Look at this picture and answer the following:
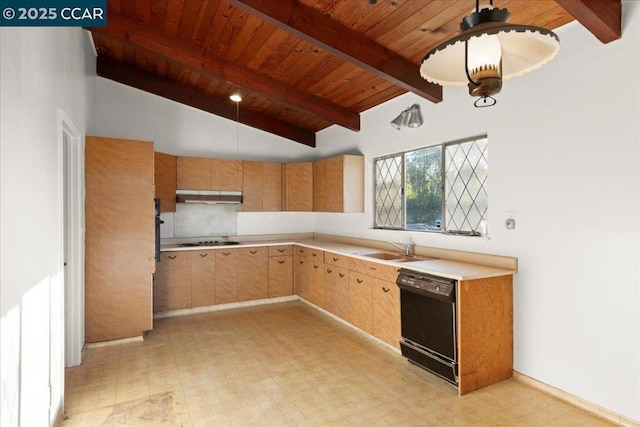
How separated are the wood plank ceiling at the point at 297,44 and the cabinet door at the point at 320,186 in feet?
2.57

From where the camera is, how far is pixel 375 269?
373 cm

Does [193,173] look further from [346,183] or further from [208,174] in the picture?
[346,183]

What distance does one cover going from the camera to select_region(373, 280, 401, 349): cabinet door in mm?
3473

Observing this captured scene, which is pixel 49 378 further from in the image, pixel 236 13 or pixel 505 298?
pixel 505 298

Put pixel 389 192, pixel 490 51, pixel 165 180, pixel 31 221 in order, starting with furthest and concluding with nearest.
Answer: pixel 165 180 < pixel 389 192 < pixel 31 221 < pixel 490 51

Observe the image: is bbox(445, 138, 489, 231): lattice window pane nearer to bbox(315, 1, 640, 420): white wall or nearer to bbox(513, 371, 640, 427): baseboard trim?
bbox(315, 1, 640, 420): white wall

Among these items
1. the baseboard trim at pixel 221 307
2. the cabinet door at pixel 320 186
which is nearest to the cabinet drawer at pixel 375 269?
the cabinet door at pixel 320 186

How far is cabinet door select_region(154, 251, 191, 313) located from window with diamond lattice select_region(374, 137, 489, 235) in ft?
8.69

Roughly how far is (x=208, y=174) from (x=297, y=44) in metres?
2.46

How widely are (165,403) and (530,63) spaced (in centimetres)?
309

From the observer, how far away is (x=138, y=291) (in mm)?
3848

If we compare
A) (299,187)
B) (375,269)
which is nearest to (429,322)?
(375,269)

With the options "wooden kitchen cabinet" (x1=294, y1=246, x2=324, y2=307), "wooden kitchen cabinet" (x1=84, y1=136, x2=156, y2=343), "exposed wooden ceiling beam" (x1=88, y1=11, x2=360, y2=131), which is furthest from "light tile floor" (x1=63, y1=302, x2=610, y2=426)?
"exposed wooden ceiling beam" (x1=88, y1=11, x2=360, y2=131)

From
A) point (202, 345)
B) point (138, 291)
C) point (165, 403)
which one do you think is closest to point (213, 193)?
point (138, 291)
